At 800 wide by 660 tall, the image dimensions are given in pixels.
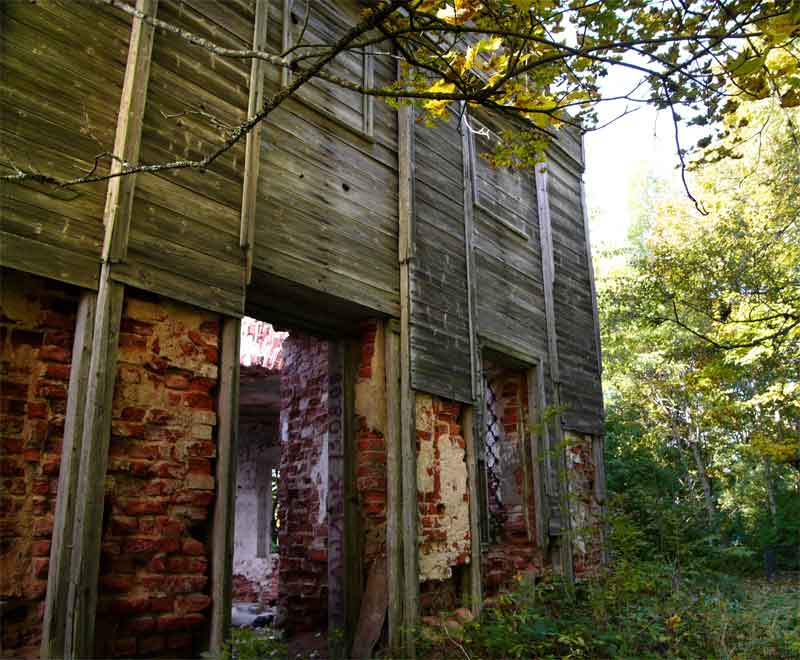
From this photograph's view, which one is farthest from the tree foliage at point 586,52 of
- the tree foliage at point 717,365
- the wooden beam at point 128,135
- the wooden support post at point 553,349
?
the tree foliage at point 717,365

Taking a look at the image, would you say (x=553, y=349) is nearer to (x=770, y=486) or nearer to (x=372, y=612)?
(x=372, y=612)

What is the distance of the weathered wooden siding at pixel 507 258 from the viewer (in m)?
6.83

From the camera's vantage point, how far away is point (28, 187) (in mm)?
3326

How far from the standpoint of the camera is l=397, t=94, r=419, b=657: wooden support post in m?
4.94

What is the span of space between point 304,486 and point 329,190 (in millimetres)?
3027

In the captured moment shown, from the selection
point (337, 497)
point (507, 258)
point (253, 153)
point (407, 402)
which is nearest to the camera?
point (253, 153)

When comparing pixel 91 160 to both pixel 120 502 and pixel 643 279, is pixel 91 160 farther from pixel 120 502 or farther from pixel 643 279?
pixel 643 279

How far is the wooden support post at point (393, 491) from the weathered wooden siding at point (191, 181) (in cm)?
160

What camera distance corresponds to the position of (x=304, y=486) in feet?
21.2

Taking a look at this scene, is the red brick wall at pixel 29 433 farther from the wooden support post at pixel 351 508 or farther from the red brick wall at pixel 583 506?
the red brick wall at pixel 583 506

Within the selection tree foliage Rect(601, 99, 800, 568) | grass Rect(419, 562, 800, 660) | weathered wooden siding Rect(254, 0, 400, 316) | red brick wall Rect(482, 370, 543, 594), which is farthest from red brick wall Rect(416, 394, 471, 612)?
tree foliage Rect(601, 99, 800, 568)

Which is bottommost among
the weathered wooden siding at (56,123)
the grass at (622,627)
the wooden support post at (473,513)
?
the grass at (622,627)

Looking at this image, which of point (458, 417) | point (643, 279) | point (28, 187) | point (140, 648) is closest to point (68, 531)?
point (140, 648)

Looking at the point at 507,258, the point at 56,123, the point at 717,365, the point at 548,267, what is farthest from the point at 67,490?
the point at 717,365
